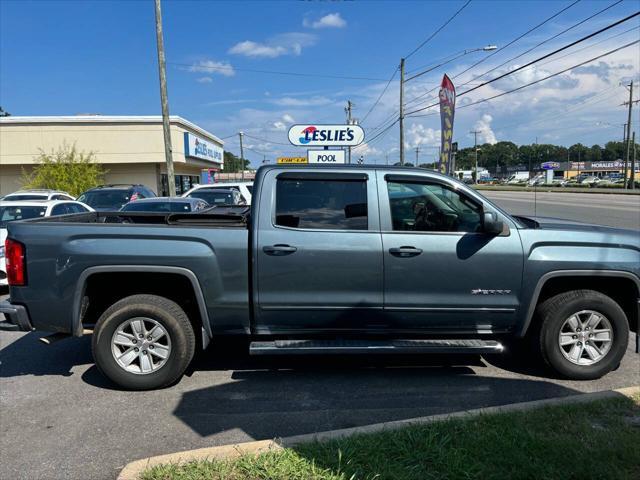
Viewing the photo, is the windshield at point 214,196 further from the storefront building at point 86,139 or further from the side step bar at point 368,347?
the storefront building at point 86,139

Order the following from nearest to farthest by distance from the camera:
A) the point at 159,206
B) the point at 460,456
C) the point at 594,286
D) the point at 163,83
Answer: the point at 460,456 → the point at 594,286 → the point at 159,206 → the point at 163,83

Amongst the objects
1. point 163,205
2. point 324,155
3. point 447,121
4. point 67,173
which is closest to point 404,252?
point 163,205

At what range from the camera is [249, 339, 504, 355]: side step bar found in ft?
14.0

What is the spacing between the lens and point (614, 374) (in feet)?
15.6

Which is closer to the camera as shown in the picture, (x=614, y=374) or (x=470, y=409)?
(x=470, y=409)

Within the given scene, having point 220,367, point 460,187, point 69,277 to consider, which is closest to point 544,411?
point 460,187

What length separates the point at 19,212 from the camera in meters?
9.96

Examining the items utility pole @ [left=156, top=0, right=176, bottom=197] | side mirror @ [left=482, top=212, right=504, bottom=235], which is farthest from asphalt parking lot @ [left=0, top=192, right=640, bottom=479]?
A: utility pole @ [left=156, top=0, right=176, bottom=197]

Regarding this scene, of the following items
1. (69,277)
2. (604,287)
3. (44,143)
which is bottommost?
(604,287)

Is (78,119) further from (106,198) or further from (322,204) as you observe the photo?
(322,204)

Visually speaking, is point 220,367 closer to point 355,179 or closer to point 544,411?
point 355,179

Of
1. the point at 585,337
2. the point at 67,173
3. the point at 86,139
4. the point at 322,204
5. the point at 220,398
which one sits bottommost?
the point at 220,398

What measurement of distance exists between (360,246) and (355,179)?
64 centimetres

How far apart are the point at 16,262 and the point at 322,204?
2.62 metres
